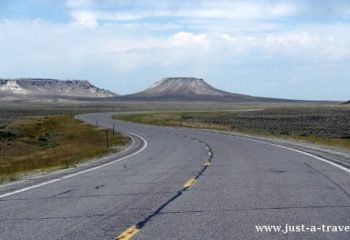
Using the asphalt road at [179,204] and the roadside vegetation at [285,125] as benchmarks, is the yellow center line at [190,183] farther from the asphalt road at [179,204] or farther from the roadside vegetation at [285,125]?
the roadside vegetation at [285,125]

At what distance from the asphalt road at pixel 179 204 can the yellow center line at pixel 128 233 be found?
0.04ft

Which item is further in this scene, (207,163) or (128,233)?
(207,163)

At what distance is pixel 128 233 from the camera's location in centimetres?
834

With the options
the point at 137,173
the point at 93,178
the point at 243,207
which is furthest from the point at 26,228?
the point at 137,173

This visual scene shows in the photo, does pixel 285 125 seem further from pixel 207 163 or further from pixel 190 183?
pixel 190 183

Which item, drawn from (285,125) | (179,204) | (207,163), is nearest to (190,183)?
(179,204)

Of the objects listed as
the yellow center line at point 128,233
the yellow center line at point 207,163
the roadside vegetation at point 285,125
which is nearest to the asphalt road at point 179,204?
the yellow center line at point 128,233

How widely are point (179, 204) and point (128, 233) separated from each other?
274cm

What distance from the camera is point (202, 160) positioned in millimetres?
22531

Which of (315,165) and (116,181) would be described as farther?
(315,165)

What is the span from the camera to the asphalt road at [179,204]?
8.51 meters

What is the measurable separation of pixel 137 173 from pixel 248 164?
13.0ft

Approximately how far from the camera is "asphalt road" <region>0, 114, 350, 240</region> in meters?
8.51

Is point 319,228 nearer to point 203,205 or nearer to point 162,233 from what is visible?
point 162,233
